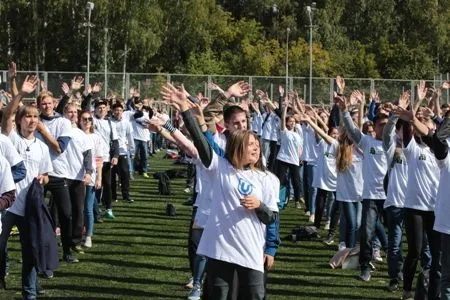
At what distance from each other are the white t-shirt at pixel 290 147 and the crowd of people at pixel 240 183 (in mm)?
1614

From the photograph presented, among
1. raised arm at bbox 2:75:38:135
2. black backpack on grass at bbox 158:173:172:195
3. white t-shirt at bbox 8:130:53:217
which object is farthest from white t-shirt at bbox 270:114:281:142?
raised arm at bbox 2:75:38:135

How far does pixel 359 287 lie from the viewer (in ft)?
40.3

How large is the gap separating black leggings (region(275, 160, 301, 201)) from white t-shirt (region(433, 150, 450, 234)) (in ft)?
36.4

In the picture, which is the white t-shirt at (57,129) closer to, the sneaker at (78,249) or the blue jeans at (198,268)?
the sneaker at (78,249)

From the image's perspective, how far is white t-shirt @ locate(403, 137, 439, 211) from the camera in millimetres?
10742

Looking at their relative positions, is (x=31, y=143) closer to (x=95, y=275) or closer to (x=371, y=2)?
(x=95, y=275)

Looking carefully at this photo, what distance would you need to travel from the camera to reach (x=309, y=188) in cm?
1978

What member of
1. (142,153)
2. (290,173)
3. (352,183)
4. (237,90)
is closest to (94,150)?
(352,183)

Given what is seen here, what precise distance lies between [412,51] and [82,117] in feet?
211

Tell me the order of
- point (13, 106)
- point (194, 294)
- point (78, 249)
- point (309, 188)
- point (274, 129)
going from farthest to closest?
point (274, 129)
point (309, 188)
point (78, 249)
point (194, 294)
point (13, 106)

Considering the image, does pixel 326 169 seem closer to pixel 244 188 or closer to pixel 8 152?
pixel 8 152

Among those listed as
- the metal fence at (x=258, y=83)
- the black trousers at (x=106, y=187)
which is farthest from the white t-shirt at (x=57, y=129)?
the metal fence at (x=258, y=83)

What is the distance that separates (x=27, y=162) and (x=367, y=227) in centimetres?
418

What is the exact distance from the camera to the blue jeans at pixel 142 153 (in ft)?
93.2
